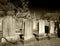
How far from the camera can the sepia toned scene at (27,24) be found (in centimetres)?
212

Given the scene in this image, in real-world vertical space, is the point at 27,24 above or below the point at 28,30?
above

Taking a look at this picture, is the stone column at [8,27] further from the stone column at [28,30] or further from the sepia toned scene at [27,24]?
the stone column at [28,30]

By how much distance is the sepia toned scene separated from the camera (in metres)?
2.12

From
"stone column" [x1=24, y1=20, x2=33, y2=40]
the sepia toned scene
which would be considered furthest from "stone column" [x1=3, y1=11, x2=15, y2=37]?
"stone column" [x1=24, y1=20, x2=33, y2=40]

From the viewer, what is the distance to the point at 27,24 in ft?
7.58

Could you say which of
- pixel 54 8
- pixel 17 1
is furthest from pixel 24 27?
pixel 54 8

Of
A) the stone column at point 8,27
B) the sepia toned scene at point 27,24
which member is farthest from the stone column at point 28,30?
the stone column at point 8,27

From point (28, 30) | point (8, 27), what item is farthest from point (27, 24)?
point (8, 27)

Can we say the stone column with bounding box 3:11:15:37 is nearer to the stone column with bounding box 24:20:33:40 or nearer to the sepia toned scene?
the sepia toned scene

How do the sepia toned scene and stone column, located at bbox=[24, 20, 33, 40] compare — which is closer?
the sepia toned scene

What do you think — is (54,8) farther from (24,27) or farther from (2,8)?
(2,8)

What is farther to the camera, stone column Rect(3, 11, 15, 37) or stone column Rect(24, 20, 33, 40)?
stone column Rect(24, 20, 33, 40)

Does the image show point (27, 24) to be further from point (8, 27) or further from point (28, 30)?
point (8, 27)

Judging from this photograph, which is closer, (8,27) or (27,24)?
(8,27)
